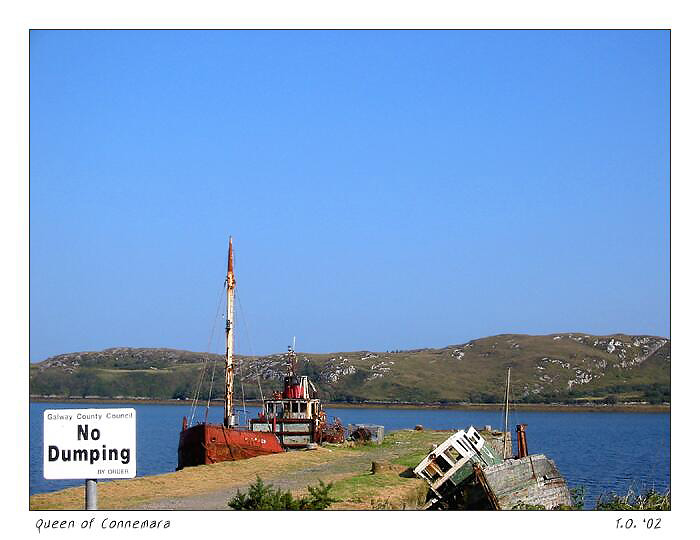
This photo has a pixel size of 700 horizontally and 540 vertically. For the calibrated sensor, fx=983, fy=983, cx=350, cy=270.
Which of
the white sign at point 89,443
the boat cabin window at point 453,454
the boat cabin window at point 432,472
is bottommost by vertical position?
the boat cabin window at point 432,472

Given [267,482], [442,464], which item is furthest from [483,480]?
[267,482]

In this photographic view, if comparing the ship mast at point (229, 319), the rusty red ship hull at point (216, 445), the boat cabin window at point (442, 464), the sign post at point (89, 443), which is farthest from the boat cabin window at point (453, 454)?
the ship mast at point (229, 319)

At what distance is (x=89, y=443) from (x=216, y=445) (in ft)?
116

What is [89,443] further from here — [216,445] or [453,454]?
[216,445]

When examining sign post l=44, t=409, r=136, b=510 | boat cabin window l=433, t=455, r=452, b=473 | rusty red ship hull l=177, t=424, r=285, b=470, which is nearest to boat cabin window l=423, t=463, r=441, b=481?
boat cabin window l=433, t=455, r=452, b=473

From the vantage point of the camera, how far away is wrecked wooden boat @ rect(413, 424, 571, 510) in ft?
87.0

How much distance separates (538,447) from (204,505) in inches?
2397

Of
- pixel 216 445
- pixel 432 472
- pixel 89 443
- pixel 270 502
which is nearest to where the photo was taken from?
pixel 89 443

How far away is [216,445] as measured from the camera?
45.0m

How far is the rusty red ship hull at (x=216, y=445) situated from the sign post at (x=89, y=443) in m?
34.3

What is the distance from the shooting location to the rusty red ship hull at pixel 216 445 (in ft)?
147

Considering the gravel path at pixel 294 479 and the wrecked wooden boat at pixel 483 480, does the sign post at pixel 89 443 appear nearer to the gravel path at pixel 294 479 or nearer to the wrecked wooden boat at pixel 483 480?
the gravel path at pixel 294 479

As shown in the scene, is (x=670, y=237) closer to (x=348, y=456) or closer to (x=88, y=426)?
(x=88, y=426)
